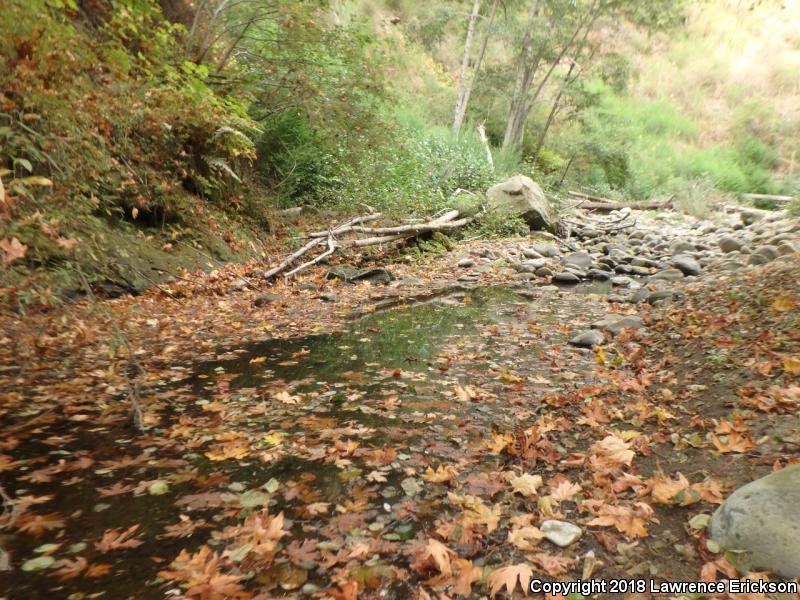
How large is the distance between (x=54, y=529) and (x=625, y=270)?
30.0ft

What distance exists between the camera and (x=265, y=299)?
6.08 m

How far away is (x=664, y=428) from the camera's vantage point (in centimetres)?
279

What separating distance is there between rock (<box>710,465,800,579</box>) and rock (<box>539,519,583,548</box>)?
511 millimetres

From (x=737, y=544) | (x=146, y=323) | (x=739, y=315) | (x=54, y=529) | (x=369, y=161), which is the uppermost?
(x=369, y=161)

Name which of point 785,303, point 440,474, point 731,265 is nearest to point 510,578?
point 440,474

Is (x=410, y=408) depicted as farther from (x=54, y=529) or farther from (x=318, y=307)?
(x=318, y=307)

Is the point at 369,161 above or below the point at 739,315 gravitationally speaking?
above

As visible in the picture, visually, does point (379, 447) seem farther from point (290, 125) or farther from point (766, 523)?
point (290, 125)

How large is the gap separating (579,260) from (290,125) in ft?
21.6

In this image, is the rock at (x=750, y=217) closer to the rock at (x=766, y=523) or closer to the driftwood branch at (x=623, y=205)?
the driftwood branch at (x=623, y=205)

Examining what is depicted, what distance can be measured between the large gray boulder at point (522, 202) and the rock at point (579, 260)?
238cm

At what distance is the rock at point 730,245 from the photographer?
8898mm

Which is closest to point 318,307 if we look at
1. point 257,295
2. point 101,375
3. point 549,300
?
point 257,295

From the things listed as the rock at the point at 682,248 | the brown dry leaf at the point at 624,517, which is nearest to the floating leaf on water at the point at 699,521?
the brown dry leaf at the point at 624,517
